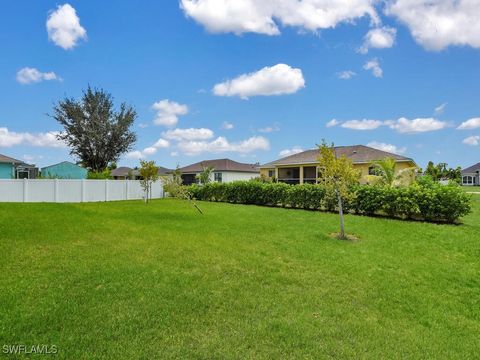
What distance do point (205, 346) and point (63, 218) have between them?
8.63 metres

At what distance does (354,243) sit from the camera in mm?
9133

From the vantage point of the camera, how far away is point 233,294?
17.5ft

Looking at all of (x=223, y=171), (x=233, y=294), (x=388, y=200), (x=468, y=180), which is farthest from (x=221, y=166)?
(x=468, y=180)

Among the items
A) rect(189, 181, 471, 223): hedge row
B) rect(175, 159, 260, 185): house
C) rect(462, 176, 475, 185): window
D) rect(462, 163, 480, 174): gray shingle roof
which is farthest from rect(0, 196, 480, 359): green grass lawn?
rect(462, 176, 475, 185): window

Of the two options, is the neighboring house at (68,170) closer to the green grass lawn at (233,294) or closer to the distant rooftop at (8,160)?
the distant rooftop at (8,160)

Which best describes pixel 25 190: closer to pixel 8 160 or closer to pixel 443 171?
pixel 8 160

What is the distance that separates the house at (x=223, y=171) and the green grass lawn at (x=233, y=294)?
33090mm

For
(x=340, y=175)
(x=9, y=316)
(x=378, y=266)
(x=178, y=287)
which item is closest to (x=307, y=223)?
(x=340, y=175)

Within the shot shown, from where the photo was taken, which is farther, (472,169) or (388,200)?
(472,169)

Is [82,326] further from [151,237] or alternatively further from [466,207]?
[466,207]

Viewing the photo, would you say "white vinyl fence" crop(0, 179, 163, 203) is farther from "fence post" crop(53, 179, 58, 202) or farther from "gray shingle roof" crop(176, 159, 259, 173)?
"gray shingle roof" crop(176, 159, 259, 173)

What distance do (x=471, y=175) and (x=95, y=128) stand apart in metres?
60.6

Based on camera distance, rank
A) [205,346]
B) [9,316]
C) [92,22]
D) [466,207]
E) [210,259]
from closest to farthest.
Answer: [205,346], [9,316], [210,259], [466,207], [92,22]

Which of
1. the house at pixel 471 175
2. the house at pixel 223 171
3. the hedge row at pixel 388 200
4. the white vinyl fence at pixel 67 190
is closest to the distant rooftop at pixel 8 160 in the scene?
the white vinyl fence at pixel 67 190
